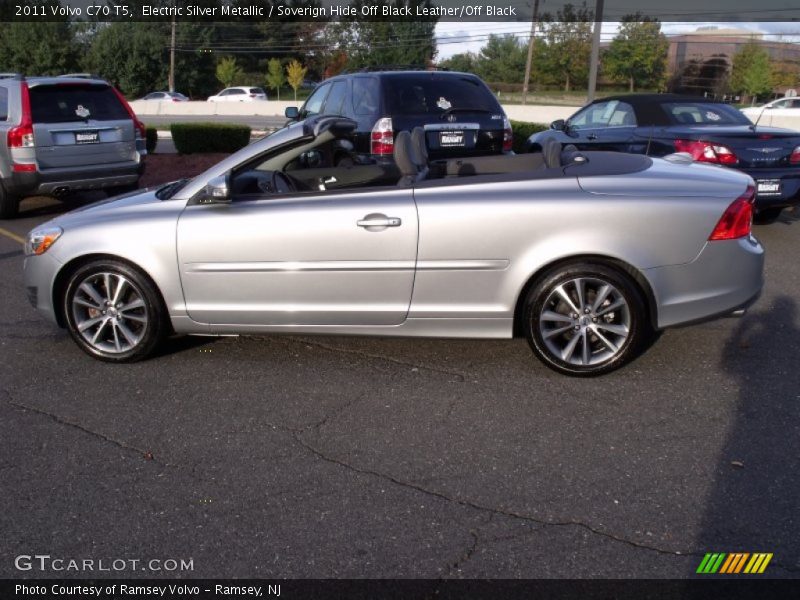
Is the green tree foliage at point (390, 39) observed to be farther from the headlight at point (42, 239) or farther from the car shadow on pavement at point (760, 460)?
the car shadow on pavement at point (760, 460)

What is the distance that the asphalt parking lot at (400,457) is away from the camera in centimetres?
320

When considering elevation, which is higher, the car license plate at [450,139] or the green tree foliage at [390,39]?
the green tree foliage at [390,39]

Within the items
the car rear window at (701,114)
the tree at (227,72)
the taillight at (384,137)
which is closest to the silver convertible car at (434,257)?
the taillight at (384,137)

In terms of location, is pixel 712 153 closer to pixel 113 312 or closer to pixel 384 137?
pixel 384 137

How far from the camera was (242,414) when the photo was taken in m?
4.53

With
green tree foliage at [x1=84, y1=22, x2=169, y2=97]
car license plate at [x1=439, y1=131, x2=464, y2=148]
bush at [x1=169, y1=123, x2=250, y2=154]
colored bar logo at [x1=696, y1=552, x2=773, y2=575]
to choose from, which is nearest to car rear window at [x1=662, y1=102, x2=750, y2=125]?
car license plate at [x1=439, y1=131, x2=464, y2=148]

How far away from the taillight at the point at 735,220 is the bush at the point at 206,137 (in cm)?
1491

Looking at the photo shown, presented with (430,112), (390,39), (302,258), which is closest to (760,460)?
(302,258)

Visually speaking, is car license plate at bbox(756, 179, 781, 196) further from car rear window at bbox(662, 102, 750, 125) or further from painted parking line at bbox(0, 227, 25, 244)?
painted parking line at bbox(0, 227, 25, 244)

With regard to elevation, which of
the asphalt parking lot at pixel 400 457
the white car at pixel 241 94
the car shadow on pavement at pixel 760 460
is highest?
the white car at pixel 241 94

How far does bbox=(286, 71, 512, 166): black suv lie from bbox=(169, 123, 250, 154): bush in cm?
889

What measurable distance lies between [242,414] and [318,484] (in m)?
0.97

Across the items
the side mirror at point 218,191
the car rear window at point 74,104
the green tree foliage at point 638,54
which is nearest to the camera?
the side mirror at point 218,191

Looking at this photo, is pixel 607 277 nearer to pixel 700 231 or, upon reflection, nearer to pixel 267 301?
pixel 700 231
